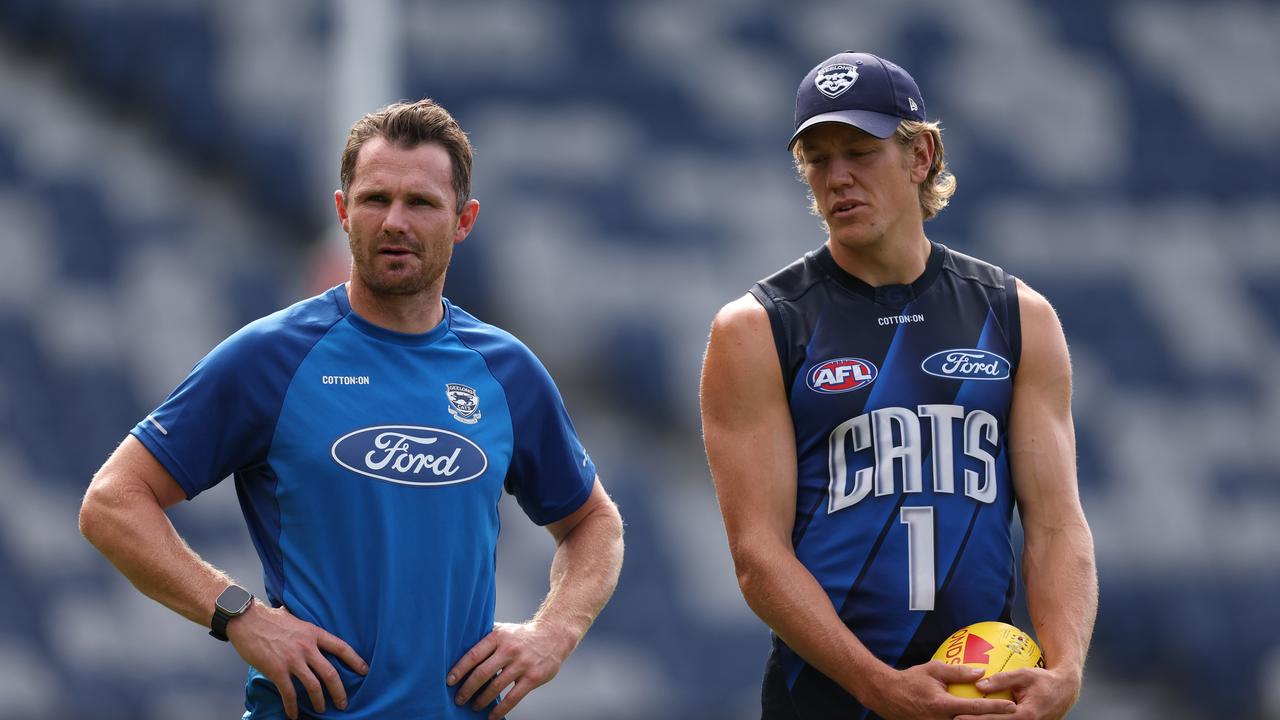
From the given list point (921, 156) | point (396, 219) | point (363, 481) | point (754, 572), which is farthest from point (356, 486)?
point (921, 156)

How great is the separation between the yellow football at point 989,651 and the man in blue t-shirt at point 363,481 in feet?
2.83

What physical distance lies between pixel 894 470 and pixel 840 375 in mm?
251

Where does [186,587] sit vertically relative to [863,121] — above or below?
below

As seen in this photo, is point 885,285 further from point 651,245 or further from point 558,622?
point 651,245

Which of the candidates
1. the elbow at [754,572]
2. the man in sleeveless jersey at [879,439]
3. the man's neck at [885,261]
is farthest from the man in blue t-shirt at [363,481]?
the man's neck at [885,261]

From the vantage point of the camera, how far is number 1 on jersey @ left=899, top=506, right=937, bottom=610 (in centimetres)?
364

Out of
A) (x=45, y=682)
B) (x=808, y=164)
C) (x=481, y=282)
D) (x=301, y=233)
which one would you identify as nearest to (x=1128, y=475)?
(x=481, y=282)

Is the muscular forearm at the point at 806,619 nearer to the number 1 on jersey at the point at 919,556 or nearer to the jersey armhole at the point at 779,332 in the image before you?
the number 1 on jersey at the point at 919,556

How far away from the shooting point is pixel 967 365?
375cm

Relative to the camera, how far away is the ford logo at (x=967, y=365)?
3.74 metres

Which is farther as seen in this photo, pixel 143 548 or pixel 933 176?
pixel 933 176

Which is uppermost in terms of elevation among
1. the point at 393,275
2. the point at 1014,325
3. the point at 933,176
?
→ the point at 933,176

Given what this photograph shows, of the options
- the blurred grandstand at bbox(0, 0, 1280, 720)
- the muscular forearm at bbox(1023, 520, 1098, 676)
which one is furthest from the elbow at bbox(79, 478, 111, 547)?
the blurred grandstand at bbox(0, 0, 1280, 720)

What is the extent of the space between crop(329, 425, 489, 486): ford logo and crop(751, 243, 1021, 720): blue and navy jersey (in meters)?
0.80
